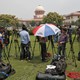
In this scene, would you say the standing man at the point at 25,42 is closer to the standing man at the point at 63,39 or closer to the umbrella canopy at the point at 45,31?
the umbrella canopy at the point at 45,31

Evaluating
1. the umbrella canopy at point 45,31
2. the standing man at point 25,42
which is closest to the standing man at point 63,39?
the umbrella canopy at point 45,31

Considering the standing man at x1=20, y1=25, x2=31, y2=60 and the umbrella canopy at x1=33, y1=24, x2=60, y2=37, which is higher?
the umbrella canopy at x1=33, y1=24, x2=60, y2=37

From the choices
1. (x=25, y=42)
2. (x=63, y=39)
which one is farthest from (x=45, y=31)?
(x=25, y=42)

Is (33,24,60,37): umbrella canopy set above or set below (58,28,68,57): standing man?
above

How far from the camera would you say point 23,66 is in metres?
13.1

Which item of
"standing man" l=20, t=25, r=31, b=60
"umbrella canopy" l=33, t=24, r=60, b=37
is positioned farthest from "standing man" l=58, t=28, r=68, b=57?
"standing man" l=20, t=25, r=31, b=60

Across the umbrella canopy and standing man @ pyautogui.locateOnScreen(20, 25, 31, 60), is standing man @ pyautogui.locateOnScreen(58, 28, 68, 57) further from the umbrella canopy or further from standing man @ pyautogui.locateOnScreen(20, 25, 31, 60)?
standing man @ pyautogui.locateOnScreen(20, 25, 31, 60)

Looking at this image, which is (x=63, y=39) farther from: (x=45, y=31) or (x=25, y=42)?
(x=25, y=42)

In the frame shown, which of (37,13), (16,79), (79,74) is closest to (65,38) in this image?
(79,74)

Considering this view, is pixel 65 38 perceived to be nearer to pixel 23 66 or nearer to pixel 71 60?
pixel 71 60

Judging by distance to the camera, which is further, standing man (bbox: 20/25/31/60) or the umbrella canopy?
standing man (bbox: 20/25/31/60)

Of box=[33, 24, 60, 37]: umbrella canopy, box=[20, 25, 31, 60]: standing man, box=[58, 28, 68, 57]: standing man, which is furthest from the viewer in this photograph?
box=[20, 25, 31, 60]: standing man

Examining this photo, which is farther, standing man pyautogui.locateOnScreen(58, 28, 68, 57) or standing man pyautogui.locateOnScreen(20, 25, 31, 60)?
standing man pyautogui.locateOnScreen(20, 25, 31, 60)

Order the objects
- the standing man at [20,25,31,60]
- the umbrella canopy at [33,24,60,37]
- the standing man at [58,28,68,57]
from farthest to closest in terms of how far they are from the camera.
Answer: the standing man at [20,25,31,60]
the standing man at [58,28,68,57]
the umbrella canopy at [33,24,60,37]
